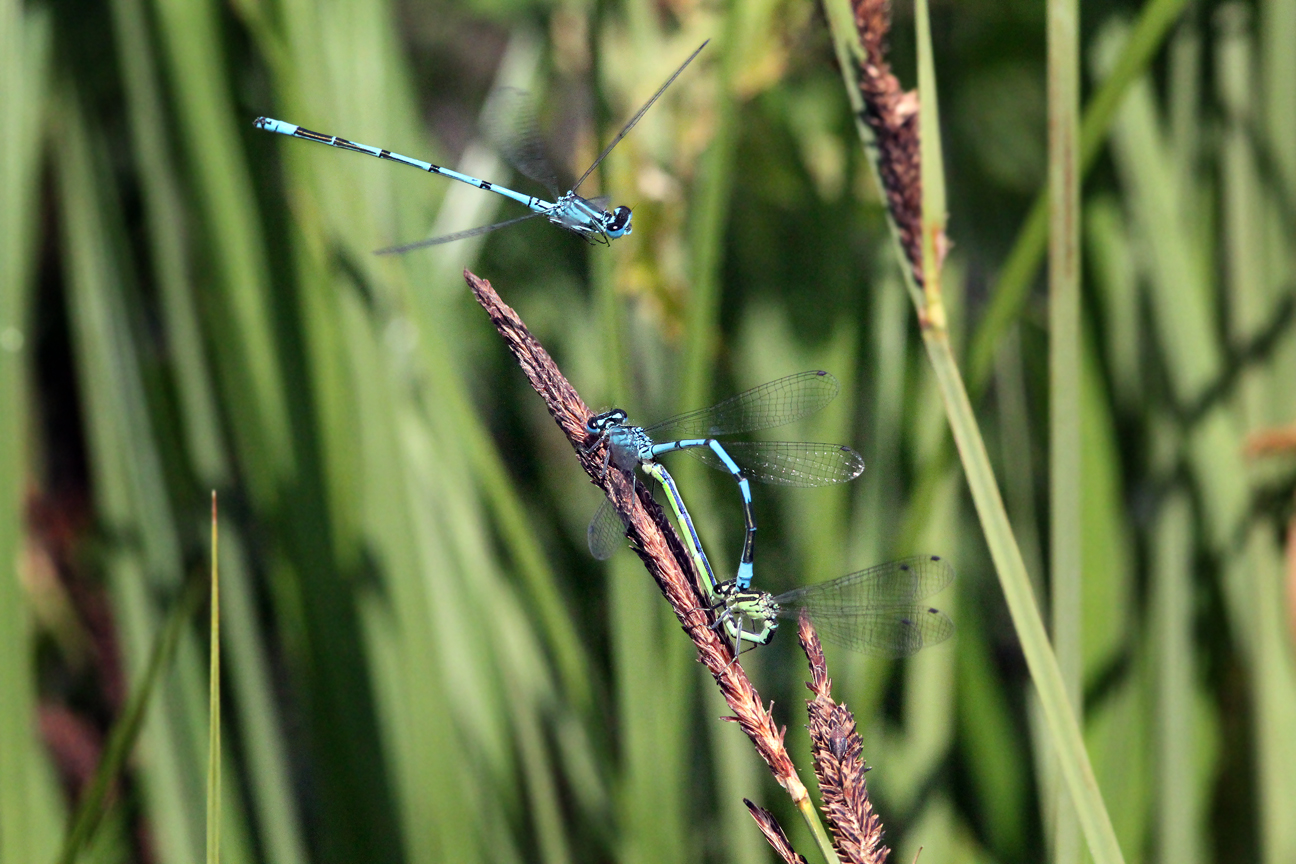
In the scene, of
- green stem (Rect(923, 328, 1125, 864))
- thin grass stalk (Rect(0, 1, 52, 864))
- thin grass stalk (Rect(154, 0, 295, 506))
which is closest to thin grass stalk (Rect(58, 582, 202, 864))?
thin grass stalk (Rect(0, 1, 52, 864))

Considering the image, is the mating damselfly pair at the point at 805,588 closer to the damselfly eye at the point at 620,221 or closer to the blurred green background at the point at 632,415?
the blurred green background at the point at 632,415

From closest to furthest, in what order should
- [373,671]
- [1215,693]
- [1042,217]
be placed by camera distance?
[1042,217], [373,671], [1215,693]

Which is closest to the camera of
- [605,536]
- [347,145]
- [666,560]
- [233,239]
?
[666,560]

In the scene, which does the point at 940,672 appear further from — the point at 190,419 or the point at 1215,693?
the point at 190,419

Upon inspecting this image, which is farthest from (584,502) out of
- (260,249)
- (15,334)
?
(15,334)

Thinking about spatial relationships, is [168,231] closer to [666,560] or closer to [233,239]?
[233,239]

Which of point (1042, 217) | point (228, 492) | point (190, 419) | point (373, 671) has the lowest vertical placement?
point (373, 671)

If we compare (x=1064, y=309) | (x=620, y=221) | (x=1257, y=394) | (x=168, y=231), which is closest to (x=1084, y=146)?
(x=1064, y=309)
